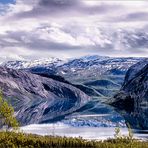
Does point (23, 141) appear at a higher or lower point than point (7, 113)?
lower

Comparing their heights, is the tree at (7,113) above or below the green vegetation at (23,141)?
above

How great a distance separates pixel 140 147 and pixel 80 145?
650 centimetres

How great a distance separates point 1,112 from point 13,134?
137 inches

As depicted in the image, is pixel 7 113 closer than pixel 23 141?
Yes

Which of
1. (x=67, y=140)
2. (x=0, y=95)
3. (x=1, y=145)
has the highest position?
(x=0, y=95)

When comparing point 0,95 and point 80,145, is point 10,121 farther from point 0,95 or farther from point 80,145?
point 80,145

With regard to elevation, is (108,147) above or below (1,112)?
below

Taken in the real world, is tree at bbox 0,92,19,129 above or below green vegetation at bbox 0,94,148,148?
above

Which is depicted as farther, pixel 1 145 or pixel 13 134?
pixel 13 134

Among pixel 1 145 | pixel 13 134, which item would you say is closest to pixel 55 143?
pixel 13 134

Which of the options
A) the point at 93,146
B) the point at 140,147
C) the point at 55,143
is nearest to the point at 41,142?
the point at 55,143

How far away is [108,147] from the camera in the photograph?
117 ft

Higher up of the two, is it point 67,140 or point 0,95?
point 0,95

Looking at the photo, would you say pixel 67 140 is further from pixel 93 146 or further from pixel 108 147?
pixel 108 147
